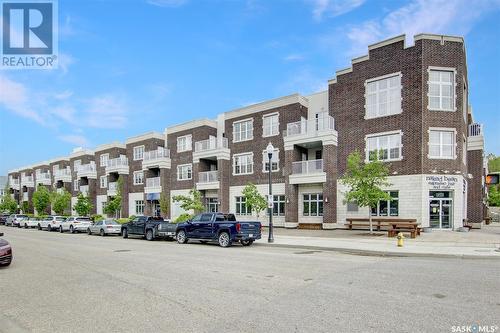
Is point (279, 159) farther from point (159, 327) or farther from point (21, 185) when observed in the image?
point (21, 185)

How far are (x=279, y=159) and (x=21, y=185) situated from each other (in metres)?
76.4

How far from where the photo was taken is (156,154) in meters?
44.7

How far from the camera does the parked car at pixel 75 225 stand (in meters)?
33.1

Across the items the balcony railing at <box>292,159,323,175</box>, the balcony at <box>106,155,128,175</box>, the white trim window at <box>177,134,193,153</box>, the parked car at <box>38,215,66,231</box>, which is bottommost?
the parked car at <box>38,215,66,231</box>

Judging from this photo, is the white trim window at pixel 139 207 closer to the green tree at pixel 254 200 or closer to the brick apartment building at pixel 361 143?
the brick apartment building at pixel 361 143

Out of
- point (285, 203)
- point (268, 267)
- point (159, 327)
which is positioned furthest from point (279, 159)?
point (159, 327)

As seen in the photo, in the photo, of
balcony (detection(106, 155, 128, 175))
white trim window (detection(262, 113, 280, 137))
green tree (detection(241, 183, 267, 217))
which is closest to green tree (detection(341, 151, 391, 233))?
green tree (detection(241, 183, 267, 217))

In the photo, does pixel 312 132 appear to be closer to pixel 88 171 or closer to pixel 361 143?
pixel 361 143

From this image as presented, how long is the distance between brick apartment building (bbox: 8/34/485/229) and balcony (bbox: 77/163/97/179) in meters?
21.1

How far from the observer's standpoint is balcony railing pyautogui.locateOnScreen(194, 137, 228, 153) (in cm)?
3675

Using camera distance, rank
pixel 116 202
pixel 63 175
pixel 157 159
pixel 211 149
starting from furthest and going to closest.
A: pixel 63 175 < pixel 116 202 < pixel 157 159 < pixel 211 149

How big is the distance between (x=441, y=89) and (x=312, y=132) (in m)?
9.73

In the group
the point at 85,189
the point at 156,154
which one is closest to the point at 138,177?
the point at 156,154

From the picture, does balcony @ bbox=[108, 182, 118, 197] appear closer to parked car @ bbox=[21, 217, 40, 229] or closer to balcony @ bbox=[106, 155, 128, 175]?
balcony @ bbox=[106, 155, 128, 175]
